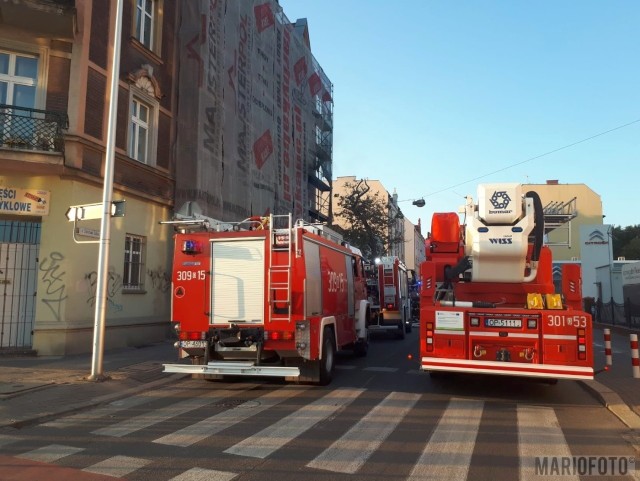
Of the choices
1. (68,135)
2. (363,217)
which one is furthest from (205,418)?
(363,217)

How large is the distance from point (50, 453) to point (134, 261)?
10.5 m

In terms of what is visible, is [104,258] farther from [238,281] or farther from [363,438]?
[363,438]

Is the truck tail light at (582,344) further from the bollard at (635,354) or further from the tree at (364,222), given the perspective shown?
the tree at (364,222)

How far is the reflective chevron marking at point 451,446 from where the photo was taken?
4969mm

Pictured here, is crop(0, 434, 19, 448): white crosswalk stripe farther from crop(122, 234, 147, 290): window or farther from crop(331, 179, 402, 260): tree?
crop(331, 179, 402, 260): tree

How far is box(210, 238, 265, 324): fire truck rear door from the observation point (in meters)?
9.16

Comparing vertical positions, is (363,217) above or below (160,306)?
above

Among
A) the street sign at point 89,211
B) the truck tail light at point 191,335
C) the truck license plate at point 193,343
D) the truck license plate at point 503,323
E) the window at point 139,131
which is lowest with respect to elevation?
the truck license plate at point 193,343

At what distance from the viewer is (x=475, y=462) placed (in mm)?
5297

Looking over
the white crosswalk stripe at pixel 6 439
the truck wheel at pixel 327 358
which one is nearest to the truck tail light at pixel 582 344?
the truck wheel at pixel 327 358

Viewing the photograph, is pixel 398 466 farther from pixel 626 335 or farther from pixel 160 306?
pixel 626 335

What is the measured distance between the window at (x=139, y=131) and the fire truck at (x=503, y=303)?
10570mm

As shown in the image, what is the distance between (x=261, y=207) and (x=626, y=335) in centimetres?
1640

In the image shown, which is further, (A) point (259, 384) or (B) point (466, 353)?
(A) point (259, 384)
